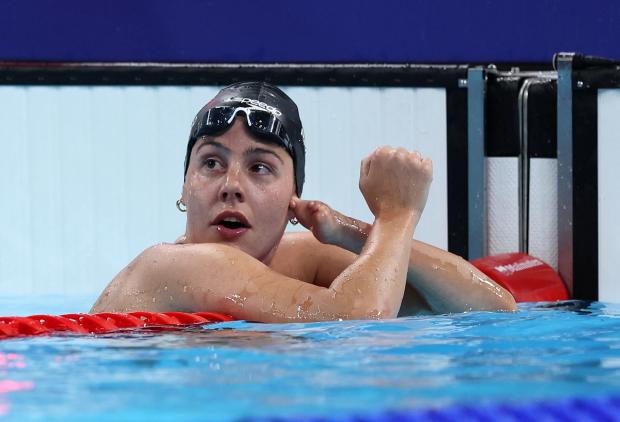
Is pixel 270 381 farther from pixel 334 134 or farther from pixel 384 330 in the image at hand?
pixel 334 134

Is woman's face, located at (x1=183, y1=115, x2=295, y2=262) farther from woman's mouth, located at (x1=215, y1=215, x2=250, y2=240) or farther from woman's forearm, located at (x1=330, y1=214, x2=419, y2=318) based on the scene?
woman's forearm, located at (x1=330, y1=214, x2=419, y2=318)

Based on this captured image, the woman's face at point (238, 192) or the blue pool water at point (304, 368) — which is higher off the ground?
the woman's face at point (238, 192)

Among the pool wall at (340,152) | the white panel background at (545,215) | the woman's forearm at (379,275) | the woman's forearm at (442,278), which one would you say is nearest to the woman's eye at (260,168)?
the woman's forearm at (442,278)

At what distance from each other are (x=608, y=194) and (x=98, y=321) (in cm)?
236

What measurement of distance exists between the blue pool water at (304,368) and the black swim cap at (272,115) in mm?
573

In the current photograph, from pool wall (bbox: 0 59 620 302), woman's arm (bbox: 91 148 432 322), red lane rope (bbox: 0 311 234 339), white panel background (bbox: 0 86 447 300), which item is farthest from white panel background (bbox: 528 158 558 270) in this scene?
red lane rope (bbox: 0 311 234 339)

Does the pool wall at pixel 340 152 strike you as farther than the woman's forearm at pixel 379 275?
Yes

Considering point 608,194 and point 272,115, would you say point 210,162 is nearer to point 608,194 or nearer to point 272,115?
point 272,115

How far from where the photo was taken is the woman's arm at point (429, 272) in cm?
312

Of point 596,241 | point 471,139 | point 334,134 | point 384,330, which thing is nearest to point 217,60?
point 334,134

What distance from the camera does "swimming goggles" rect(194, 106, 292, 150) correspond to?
10.2ft

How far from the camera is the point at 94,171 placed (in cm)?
489

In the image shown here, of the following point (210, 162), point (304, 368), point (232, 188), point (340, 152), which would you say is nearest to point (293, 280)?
point (232, 188)

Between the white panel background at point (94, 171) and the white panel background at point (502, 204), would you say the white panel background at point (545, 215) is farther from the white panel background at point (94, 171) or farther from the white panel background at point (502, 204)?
the white panel background at point (94, 171)
